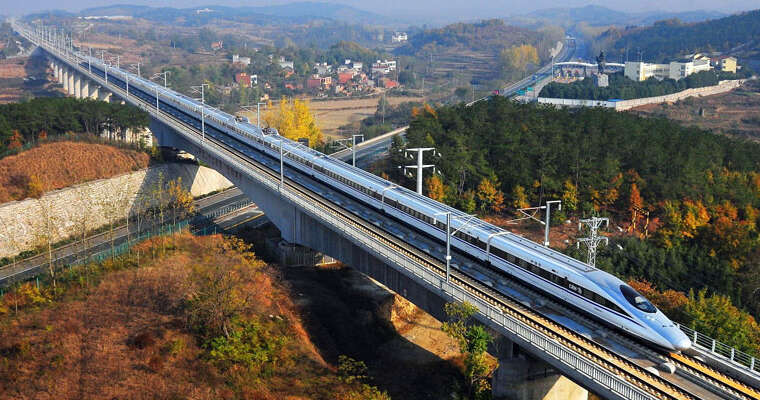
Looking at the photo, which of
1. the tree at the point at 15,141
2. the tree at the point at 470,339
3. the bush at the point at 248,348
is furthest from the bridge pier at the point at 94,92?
the tree at the point at 470,339

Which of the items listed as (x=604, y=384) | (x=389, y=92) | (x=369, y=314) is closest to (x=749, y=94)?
(x=389, y=92)

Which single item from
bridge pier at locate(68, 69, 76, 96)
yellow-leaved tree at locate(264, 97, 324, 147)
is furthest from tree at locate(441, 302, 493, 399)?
bridge pier at locate(68, 69, 76, 96)

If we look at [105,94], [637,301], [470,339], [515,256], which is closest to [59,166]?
[515,256]

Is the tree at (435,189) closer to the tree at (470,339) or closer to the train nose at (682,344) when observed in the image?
the tree at (470,339)

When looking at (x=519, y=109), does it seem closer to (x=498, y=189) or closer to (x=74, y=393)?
(x=498, y=189)

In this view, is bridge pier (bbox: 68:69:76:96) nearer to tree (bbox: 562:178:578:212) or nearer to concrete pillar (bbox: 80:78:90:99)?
concrete pillar (bbox: 80:78:90:99)

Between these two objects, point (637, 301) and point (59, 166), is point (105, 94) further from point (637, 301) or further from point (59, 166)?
point (637, 301)

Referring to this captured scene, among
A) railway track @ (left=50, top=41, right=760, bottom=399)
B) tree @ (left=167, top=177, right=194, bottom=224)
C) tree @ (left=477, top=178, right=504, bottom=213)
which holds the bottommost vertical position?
tree @ (left=167, top=177, right=194, bottom=224)
